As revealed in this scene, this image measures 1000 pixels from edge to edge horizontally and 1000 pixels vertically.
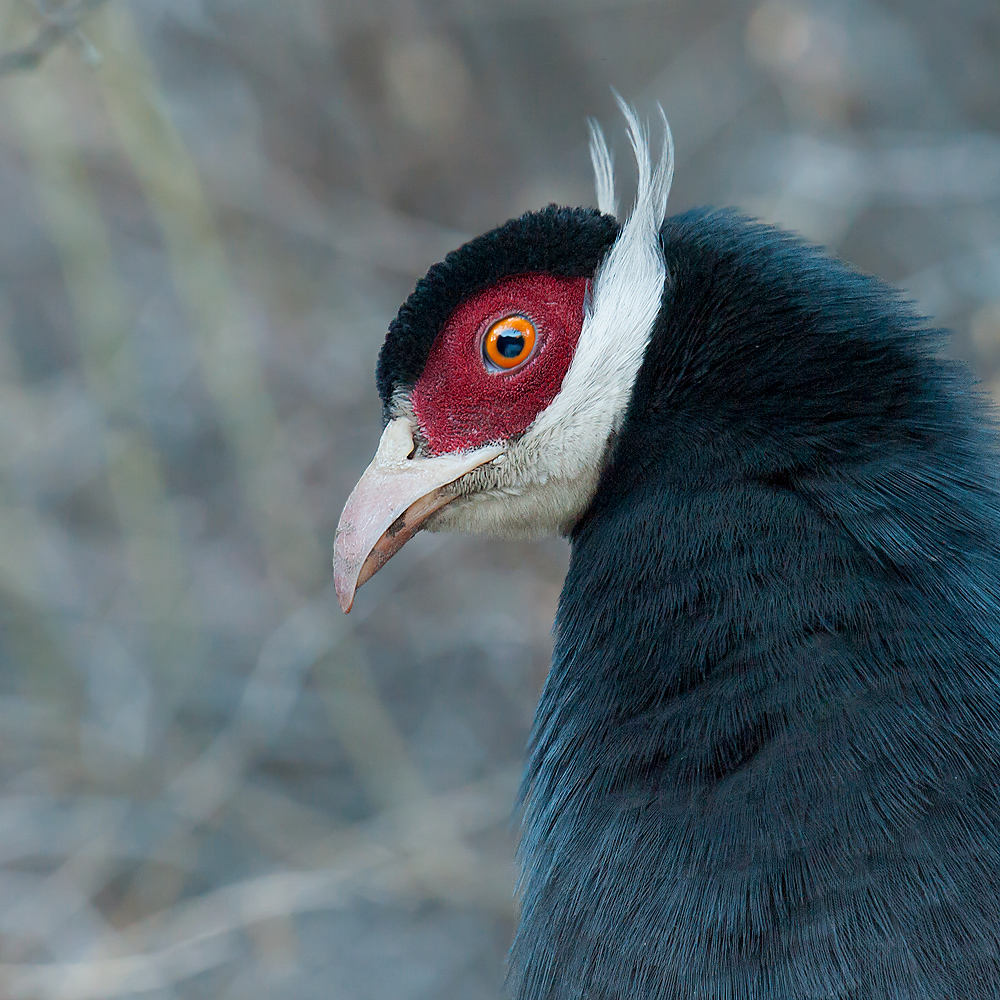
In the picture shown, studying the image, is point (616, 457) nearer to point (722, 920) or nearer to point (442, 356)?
point (442, 356)

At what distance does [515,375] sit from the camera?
2141 millimetres

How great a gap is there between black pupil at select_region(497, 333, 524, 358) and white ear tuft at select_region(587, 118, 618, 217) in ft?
1.18

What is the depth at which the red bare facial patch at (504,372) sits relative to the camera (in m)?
2.12

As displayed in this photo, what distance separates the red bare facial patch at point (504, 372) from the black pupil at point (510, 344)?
0.03 m

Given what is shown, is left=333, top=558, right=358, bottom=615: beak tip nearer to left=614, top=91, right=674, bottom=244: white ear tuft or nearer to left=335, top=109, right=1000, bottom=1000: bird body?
left=335, top=109, right=1000, bottom=1000: bird body

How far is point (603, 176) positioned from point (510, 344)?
510mm

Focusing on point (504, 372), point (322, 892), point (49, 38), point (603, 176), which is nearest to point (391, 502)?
point (504, 372)

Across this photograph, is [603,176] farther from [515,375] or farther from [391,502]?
[391,502]

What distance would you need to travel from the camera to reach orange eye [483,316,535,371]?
2135 mm

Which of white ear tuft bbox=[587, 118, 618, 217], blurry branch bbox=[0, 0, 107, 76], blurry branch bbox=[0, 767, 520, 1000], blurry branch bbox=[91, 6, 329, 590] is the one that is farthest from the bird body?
blurry branch bbox=[91, 6, 329, 590]

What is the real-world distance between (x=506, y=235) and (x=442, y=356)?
25 cm

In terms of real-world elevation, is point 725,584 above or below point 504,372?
below

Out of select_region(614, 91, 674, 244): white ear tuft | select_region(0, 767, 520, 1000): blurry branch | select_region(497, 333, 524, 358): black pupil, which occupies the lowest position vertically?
select_region(497, 333, 524, 358): black pupil

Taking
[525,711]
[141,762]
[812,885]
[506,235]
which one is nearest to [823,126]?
[525,711]
